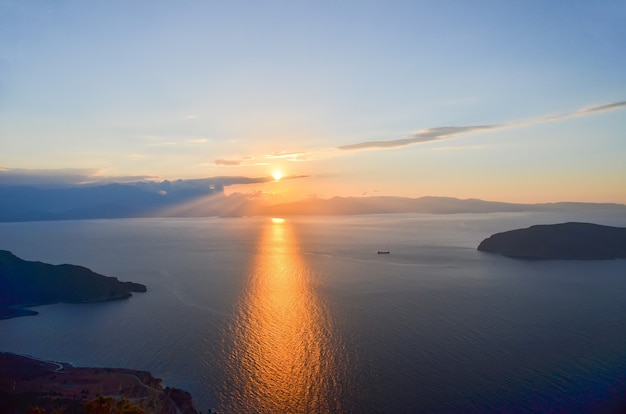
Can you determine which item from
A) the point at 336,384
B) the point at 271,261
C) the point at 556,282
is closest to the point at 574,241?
the point at 556,282

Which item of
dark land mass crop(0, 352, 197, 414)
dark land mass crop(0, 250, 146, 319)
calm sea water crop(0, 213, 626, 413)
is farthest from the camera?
dark land mass crop(0, 250, 146, 319)

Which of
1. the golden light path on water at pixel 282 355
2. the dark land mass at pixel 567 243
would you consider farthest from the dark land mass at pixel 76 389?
the dark land mass at pixel 567 243

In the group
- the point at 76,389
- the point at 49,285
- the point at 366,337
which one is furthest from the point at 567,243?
the point at 49,285

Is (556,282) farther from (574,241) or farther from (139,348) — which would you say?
(139,348)

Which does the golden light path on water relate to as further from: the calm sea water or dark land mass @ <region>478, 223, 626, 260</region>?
dark land mass @ <region>478, 223, 626, 260</region>

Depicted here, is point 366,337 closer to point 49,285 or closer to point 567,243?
point 49,285

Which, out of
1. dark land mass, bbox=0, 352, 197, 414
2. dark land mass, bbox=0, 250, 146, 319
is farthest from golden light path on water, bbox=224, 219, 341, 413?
dark land mass, bbox=0, 250, 146, 319
